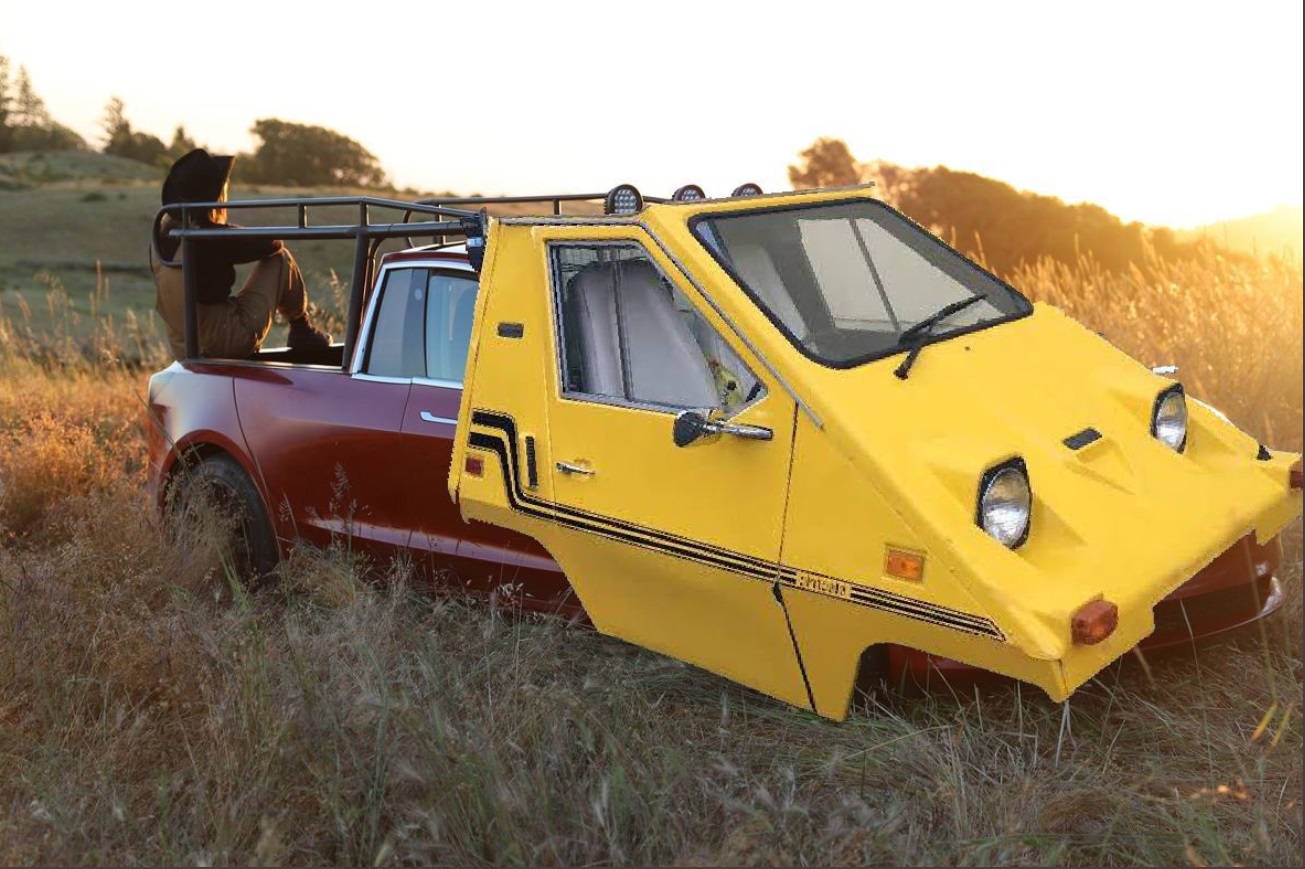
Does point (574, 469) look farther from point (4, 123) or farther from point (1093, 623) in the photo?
point (4, 123)

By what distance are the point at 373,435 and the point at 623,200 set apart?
1.58 meters

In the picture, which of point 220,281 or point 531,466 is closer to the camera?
point 531,466

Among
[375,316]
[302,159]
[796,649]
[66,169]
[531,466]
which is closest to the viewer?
[796,649]

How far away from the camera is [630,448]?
3.99 metres

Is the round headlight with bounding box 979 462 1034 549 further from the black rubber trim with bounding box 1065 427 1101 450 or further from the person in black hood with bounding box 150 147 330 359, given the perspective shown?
the person in black hood with bounding box 150 147 330 359

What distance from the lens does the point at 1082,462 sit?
3932mm

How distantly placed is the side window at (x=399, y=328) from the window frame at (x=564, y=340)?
3.38 feet

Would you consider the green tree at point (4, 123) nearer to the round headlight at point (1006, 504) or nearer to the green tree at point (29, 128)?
the green tree at point (29, 128)

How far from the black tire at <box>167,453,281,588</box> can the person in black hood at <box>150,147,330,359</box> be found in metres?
0.84

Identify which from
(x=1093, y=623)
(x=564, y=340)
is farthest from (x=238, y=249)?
(x=1093, y=623)

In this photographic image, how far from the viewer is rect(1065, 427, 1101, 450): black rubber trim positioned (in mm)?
3969

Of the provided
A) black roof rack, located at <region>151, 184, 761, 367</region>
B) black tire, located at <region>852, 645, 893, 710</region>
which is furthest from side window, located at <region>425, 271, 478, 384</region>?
black tire, located at <region>852, 645, 893, 710</region>

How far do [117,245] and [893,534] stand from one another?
37.8 metres

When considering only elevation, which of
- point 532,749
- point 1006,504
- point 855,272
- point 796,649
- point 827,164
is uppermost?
point 827,164
